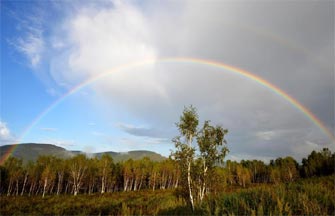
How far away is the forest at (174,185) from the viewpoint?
998 cm

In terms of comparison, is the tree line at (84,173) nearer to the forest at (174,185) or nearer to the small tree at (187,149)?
the forest at (174,185)

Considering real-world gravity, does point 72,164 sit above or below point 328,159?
below

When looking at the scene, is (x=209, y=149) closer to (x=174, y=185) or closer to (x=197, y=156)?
(x=197, y=156)

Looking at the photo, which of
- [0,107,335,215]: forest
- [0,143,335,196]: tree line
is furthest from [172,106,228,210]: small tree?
[0,143,335,196]: tree line

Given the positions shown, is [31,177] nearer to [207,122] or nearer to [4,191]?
[4,191]

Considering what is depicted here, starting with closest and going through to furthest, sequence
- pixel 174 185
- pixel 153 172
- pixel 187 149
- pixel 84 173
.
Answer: pixel 187 149 < pixel 84 173 < pixel 153 172 < pixel 174 185

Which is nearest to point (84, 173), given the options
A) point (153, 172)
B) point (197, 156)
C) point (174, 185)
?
point (153, 172)

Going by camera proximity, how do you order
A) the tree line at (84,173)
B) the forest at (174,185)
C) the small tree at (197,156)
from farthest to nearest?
the tree line at (84,173) → the small tree at (197,156) → the forest at (174,185)

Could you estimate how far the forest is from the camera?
32.7ft

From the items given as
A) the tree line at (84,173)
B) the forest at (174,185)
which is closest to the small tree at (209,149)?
the forest at (174,185)

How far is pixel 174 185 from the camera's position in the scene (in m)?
103

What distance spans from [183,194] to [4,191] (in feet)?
258

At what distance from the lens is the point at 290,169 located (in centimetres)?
10819

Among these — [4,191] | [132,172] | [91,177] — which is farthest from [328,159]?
[4,191]
